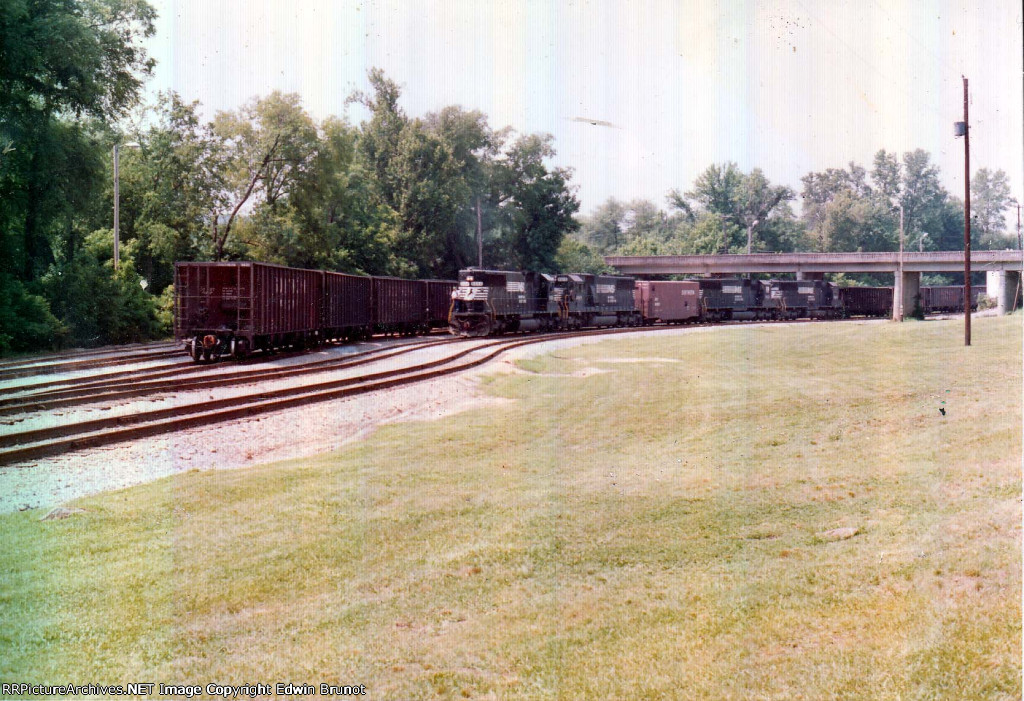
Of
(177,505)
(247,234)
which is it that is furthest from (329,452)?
(247,234)

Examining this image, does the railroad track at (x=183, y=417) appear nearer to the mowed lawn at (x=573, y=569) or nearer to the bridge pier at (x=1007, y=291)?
the mowed lawn at (x=573, y=569)

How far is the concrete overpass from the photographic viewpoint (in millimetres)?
65438

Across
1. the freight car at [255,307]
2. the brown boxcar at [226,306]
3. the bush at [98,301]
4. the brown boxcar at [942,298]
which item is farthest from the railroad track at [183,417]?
the brown boxcar at [942,298]

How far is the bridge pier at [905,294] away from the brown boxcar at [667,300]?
1322cm

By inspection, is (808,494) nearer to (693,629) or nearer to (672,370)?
(693,629)

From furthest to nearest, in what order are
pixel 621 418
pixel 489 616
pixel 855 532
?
pixel 621 418 → pixel 855 532 → pixel 489 616

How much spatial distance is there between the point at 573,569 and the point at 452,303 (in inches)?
1413

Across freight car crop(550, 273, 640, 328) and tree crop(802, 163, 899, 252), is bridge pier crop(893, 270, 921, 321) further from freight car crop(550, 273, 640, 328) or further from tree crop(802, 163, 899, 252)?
tree crop(802, 163, 899, 252)

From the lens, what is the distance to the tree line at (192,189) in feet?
114

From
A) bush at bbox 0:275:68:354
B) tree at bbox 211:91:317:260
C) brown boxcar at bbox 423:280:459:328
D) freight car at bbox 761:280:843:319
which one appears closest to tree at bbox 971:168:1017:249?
freight car at bbox 761:280:843:319

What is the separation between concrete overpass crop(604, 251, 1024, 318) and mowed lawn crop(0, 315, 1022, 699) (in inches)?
2081

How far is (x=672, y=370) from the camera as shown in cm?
2295

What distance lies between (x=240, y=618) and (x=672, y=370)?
1801 cm

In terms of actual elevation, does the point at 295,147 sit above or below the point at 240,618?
above
